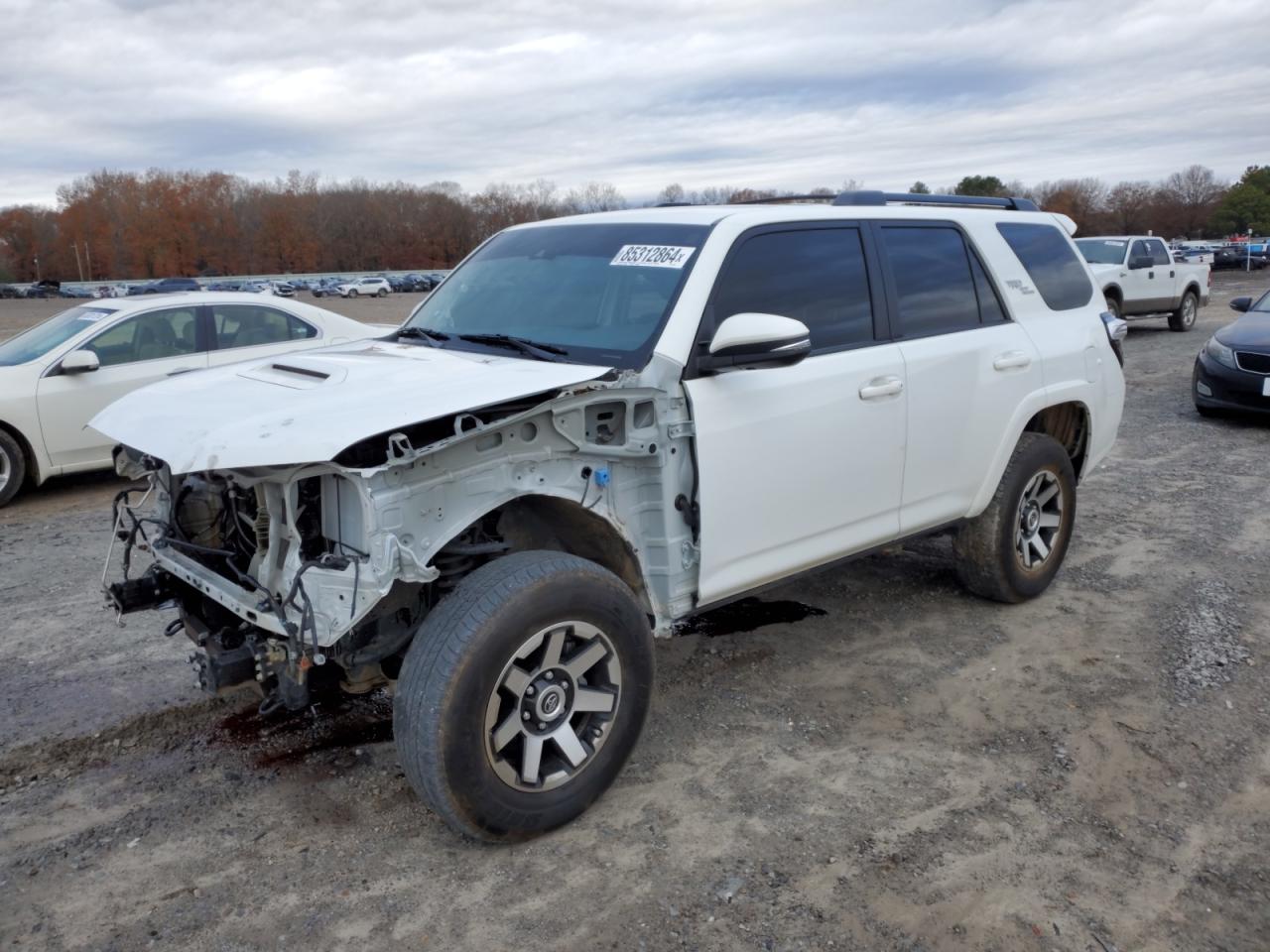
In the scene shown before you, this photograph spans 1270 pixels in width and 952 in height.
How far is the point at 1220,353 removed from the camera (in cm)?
1038

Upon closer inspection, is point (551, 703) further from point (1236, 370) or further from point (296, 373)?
point (1236, 370)

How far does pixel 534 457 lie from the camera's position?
3336 mm

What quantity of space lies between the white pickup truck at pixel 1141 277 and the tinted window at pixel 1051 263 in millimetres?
13293

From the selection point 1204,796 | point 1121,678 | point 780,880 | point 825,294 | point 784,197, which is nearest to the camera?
point 780,880

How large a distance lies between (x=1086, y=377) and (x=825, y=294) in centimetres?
206

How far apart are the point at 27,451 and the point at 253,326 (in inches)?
80.8

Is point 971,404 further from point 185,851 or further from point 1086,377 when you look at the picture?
point 185,851

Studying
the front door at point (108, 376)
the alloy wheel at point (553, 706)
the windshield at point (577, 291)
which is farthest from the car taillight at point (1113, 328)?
the front door at point (108, 376)

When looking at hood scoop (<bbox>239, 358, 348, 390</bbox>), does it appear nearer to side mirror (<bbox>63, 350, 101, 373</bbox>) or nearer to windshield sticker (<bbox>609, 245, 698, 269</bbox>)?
windshield sticker (<bbox>609, 245, 698, 269</bbox>)

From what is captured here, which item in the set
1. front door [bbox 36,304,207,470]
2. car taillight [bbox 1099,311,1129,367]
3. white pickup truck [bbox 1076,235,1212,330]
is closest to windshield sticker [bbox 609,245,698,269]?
car taillight [bbox 1099,311,1129,367]

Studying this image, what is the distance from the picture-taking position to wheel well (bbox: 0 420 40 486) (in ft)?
26.5

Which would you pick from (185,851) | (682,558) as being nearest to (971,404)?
(682,558)

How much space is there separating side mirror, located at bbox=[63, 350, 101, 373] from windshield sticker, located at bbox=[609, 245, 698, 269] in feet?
19.1

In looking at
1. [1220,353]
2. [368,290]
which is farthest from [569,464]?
[368,290]
